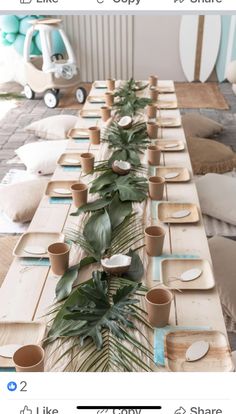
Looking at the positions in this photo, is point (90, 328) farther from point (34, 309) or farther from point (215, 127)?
point (215, 127)

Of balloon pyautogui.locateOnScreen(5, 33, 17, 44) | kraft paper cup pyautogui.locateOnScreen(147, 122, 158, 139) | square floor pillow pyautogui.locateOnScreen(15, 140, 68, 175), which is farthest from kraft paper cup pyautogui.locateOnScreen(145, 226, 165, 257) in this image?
balloon pyautogui.locateOnScreen(5, 33, 17, 44)

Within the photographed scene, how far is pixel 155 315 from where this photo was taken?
1.16m

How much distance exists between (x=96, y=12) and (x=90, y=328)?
2.39ft

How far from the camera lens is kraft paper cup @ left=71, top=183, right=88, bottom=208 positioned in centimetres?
171

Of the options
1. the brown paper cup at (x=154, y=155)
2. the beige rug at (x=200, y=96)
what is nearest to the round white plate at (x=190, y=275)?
the brown paper cup at (x=154, y=155)

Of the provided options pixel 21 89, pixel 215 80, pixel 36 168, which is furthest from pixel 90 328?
pixel 215 80

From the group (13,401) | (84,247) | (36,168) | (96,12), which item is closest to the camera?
(13,401)

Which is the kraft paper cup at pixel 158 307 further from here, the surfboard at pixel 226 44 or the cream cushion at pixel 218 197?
the surfboard at pixel 226 44

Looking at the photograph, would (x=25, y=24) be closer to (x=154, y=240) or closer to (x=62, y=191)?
(x=62, y=191)

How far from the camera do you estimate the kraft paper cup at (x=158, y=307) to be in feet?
3.77

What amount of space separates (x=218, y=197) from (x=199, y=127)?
4.39ft

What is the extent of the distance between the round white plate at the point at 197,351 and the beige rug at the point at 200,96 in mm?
3781

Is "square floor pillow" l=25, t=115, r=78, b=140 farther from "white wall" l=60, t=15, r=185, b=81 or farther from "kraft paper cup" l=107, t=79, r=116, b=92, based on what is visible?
"white wall" l=60, t=15, r=185, b=81

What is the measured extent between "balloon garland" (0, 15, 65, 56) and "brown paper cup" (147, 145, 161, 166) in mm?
3452
